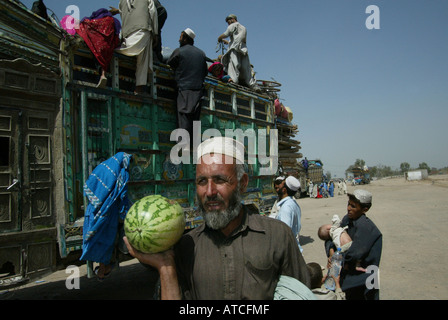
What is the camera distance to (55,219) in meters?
3.61

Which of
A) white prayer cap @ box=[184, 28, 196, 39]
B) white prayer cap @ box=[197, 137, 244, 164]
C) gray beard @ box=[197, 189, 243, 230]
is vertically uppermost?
white prayer cap @ box=[184, 28, 196, 39]

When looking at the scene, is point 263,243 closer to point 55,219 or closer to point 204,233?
point 204,233

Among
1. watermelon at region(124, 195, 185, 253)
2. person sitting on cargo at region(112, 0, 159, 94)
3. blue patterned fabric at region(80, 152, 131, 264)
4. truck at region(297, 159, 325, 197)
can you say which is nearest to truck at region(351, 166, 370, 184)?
truck at region(297, 159, 325, 197)

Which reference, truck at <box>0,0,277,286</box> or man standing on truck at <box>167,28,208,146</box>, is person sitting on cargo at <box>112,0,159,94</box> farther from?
man standing on truck at <box>167,28,208,146</box>

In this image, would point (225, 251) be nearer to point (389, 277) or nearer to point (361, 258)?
point (361, 258)

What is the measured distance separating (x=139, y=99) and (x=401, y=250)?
6772 mm

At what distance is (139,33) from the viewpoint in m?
4.36

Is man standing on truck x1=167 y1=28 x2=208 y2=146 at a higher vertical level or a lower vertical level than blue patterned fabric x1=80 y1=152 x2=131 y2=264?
higher

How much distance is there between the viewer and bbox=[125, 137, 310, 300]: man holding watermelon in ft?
5.46

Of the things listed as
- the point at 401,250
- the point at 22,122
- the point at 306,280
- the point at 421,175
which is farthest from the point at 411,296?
the point at 421,175

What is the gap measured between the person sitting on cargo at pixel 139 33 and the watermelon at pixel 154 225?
3.05 m

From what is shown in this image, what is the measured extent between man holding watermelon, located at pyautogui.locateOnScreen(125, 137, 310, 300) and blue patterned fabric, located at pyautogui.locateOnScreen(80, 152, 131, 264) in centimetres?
184

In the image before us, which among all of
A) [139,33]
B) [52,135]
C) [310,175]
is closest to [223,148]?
[52,135]
